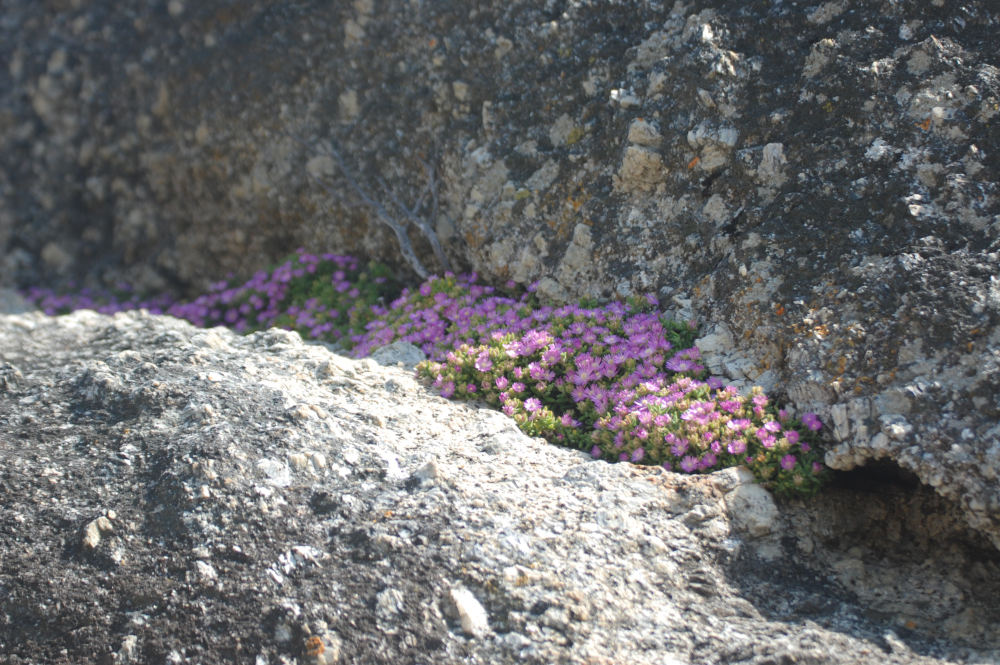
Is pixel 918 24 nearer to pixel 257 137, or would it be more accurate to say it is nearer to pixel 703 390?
pixel 703 390

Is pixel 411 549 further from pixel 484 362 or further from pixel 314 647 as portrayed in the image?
pixel 484 362

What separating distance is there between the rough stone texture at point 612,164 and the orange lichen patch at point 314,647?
2161 mm

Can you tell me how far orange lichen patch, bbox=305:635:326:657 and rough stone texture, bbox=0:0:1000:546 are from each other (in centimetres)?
216

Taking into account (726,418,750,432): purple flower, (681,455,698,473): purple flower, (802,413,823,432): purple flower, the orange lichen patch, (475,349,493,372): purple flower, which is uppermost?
(802,413,823,432): purple flower

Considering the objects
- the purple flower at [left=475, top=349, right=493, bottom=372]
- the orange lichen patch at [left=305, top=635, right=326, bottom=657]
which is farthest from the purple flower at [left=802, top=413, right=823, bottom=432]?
the orange lichen patch at [left=305, top=635, right=326, bottom=657]

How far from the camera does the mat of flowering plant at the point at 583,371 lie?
3789mm

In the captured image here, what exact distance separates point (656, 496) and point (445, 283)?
240 centimetres

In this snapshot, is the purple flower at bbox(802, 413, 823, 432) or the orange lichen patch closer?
the orange lichen patch

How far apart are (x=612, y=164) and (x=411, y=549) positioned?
9.01 feet

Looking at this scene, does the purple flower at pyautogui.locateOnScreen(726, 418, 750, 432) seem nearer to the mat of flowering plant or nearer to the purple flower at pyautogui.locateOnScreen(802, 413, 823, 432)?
the mat of flowering plant

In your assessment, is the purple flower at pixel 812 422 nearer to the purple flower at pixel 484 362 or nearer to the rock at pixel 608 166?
the rock at pixel 608 166

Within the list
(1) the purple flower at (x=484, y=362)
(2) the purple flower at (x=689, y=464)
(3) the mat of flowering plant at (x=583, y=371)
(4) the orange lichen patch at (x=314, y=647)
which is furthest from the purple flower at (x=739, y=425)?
(4) the orange lichen patch at (x=314, y=647)

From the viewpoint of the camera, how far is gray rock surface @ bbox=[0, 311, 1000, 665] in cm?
300

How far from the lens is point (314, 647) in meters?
2.94
